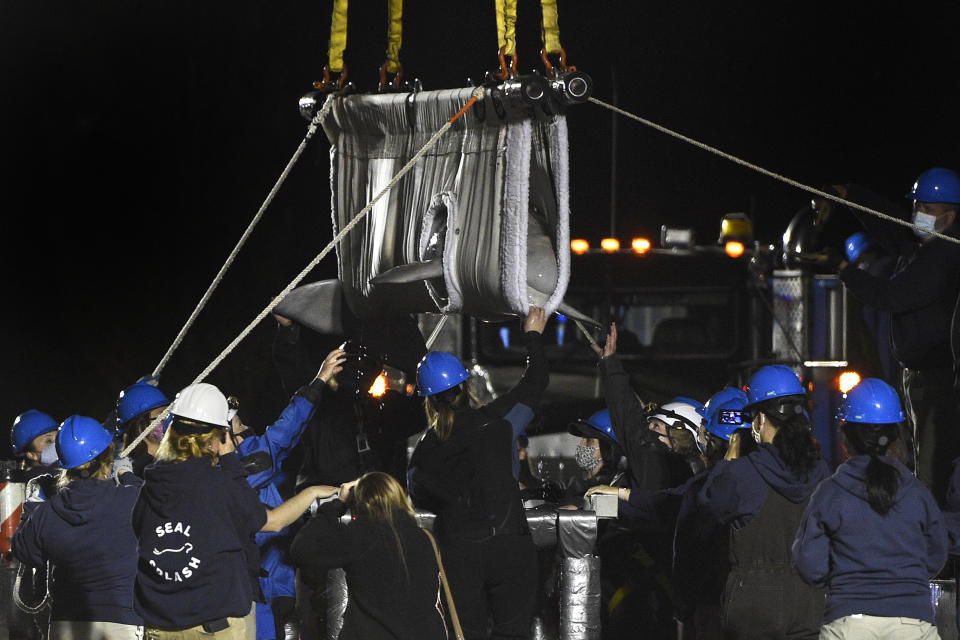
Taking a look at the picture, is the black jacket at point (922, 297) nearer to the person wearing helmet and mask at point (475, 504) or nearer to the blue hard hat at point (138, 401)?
the person wearing helmet and mask at point (475, 504)

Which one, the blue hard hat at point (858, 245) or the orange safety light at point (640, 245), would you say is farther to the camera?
the orange safety light at point (640, 245)

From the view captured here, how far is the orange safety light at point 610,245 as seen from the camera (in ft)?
33.4

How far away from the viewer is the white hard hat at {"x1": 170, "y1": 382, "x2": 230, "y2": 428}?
199 inches

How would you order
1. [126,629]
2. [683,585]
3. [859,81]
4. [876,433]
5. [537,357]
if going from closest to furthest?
[876,433], [126,629], [683,585], [537,357], [859,81]

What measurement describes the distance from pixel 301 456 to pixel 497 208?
2379 mm

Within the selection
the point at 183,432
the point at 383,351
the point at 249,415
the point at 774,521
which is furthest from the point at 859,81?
the point at 183,432

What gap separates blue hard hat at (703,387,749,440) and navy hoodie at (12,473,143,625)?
2.84m

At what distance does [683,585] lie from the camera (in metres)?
6.19

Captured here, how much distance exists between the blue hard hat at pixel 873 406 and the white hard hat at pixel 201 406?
2431mm

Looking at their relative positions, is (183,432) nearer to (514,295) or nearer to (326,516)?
(326,516)

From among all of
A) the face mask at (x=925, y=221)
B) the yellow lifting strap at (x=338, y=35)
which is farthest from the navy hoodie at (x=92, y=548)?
the face mask at (x=925, y=221)

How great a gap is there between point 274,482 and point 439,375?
1295 mm

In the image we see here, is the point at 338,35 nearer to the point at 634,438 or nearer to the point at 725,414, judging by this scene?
the point at 634,438

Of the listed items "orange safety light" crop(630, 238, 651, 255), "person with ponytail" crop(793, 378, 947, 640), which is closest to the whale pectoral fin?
"person with ponytail" crop(793, 378, 947, 640)
